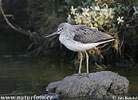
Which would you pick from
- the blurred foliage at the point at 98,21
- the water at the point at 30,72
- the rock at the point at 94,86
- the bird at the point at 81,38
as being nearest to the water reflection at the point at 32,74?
the water at the point at 30,72

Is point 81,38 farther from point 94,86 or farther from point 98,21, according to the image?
point 98,21

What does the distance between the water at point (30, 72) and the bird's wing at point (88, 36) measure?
1384mm

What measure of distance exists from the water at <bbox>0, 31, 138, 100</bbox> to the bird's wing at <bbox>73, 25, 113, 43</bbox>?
1.38m

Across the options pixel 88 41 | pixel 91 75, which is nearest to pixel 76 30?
pixel 88 41

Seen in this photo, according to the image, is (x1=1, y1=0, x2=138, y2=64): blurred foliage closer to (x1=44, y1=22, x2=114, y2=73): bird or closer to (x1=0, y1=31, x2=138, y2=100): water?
(x1=0, y1=31, x2=138, y2=100): water

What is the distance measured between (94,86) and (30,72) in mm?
3361

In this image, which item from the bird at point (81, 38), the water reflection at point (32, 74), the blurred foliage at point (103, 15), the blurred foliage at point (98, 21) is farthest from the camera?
the blurred foliage at point (98, 21)

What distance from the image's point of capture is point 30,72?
11.2 m

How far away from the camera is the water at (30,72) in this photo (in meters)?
9.15

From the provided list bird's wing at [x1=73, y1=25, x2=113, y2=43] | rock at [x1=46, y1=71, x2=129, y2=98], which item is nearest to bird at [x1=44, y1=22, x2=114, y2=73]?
bird's wing at [x1=73, y1=25, x2=113, y2=43]

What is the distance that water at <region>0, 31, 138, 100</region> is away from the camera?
915 centimetres

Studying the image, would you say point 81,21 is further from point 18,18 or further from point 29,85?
point 18,18

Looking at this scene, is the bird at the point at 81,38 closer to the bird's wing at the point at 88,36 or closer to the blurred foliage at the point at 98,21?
the bird's wing at the point at 88,36

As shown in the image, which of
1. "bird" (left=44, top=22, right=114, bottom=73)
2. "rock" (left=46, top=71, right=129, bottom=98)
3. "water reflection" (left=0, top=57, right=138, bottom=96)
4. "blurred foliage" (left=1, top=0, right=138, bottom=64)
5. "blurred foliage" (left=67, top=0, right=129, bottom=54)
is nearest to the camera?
"rock" (left=46, top=71, right=129, bottom=98)
